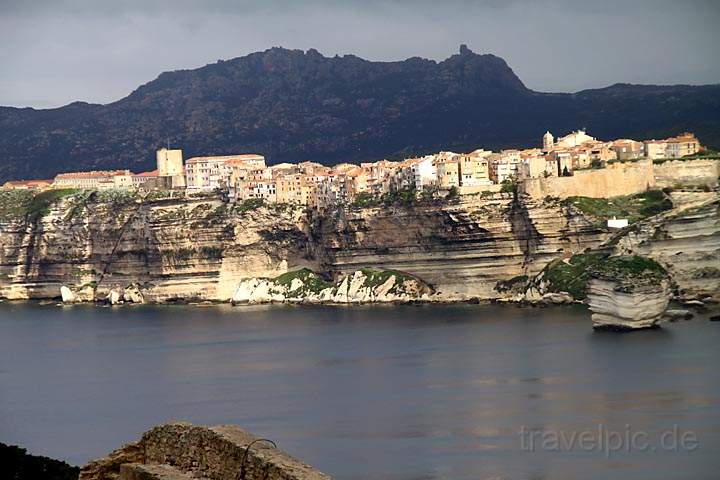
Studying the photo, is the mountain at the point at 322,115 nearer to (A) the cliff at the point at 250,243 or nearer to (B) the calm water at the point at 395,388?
(A) the cliff at the point at 250,243

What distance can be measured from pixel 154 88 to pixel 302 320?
119039mm

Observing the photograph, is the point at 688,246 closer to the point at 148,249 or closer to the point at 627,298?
the point at 627,298

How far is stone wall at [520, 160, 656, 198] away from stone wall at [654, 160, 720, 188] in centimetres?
53

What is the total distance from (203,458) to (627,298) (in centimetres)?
3755

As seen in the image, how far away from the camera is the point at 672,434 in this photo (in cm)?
2583

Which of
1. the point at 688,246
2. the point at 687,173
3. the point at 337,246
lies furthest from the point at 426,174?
the point at 688,246

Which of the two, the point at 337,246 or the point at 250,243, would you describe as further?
the point at 250,243

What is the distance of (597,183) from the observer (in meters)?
56.9

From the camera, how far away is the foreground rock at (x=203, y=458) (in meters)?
6.45

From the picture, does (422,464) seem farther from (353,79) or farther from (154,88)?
(154,88)

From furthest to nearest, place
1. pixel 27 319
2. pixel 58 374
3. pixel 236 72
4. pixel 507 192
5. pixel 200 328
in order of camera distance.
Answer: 1. pixel 236 72
2. pixel 27 319
3. pixel 507 192
4. pixel 200 328
5. pixel 58 374

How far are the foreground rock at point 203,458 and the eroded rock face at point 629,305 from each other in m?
36.7

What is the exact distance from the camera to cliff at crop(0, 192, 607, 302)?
5703 cm

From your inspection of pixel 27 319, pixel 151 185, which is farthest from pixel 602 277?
pixel 151 185
